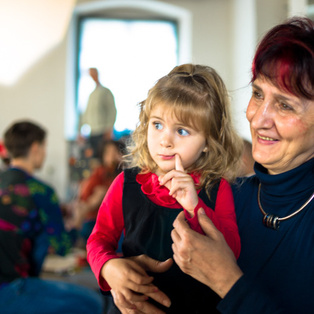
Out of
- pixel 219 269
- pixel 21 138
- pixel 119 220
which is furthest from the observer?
pixel 21 138

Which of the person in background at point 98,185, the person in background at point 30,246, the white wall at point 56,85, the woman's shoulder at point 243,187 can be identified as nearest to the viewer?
the woman's shoulder at point 243,187

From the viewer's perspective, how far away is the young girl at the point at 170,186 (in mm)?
1008

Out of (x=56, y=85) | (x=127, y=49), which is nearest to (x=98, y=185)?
(x=56, y=85)

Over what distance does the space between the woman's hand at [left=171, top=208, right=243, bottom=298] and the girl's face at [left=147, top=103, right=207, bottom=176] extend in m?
0.18

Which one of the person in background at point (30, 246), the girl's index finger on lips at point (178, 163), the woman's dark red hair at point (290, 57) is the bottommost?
the person in background at point (30, 246)

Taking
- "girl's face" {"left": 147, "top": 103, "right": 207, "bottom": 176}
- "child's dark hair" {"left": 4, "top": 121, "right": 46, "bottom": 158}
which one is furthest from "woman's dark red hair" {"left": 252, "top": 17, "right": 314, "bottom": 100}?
"child's dark hair" {"left": 4, "top": 121, "right": 46, "bottom": 158}

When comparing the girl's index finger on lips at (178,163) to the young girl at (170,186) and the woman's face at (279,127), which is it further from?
the woman's face at (279,127)

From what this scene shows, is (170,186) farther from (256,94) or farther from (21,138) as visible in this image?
(21,138)

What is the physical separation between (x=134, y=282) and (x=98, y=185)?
232cm

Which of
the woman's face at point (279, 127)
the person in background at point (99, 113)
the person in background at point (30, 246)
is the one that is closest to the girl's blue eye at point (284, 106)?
the woman's face at point (279, 127)

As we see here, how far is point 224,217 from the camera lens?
1.04m

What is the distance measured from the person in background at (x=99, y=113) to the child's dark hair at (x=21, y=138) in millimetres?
384

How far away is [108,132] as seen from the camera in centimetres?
356

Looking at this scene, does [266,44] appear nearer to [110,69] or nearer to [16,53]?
[110,69]
